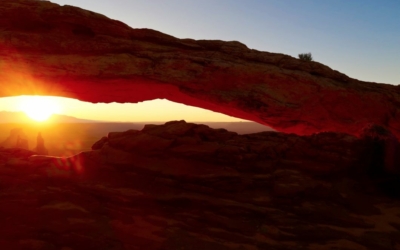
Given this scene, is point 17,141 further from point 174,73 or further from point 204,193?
point 204,193

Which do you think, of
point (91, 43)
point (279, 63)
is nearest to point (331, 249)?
point (279, 63)

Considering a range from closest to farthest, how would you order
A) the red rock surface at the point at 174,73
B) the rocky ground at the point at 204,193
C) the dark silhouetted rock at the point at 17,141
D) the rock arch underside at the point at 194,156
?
the rocky ground at the point at 204,193 < the rock arch underside at the point at 194,156 < the red rock surface at the point at 174,73 < the dark silhouetted rock at the point at 17,141

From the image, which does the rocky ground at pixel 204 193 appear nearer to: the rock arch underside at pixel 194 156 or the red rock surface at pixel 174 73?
the rock arch underside at pixel 194 156

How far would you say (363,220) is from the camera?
35.0 feet

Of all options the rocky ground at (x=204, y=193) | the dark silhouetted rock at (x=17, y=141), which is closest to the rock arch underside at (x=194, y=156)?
the rocky ground at (x=204, y=193)

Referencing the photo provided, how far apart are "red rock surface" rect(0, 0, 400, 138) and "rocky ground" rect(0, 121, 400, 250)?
328 centimetres

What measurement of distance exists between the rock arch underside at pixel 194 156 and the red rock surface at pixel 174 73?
0.07m

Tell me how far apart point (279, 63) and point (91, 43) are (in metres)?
11.0

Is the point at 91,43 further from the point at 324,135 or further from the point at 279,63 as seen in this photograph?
the point at 324,135

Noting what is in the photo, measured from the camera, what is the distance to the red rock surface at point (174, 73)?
16125mm

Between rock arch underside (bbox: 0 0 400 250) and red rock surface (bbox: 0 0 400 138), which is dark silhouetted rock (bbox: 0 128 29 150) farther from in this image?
rock arch underside (bbox: 0 0 400 250)

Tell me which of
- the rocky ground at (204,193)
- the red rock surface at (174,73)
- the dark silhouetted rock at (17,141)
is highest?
the red rock surface at (174,73)

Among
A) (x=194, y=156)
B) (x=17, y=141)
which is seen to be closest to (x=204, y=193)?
(x=194, y=156)

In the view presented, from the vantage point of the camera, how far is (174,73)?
16.9 meters
